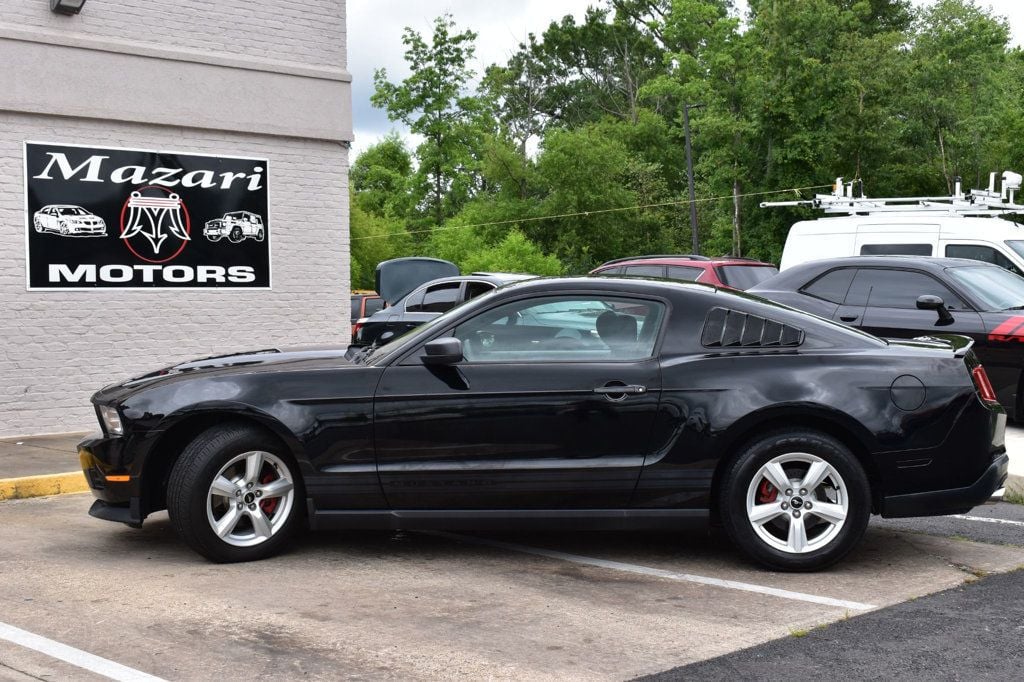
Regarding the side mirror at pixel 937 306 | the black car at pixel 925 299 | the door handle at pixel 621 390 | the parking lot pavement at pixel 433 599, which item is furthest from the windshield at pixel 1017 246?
the door handle at pixel 621 390

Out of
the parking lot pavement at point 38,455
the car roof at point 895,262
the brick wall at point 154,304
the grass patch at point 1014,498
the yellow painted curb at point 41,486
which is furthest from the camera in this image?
the car roof at point 895,262

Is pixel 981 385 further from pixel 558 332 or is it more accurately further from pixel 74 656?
pixel 74 656

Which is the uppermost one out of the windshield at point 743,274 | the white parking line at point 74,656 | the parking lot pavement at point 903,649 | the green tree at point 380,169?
the green tree at point 380,169

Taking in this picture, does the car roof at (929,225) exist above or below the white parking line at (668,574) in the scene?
above

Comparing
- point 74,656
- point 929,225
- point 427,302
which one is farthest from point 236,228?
point 929,225

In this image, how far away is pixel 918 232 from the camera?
14562mm

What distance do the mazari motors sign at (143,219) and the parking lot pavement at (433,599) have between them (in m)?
4.64

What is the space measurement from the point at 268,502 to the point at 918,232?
35.4 ft

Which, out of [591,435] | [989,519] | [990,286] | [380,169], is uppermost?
[380,169]

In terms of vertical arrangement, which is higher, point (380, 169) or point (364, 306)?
point (380, 169)

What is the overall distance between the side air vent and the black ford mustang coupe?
0.03 feet

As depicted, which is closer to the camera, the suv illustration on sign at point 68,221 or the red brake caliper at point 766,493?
the red brake caliper at point 766,493

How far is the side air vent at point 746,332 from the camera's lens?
5969 mm

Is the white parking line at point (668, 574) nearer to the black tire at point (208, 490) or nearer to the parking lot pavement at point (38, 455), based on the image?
the black tire at point (208, 490)
